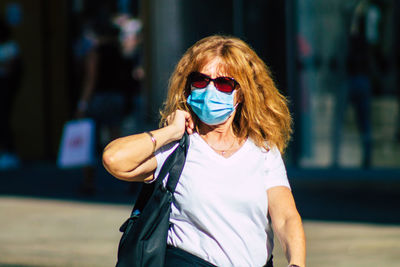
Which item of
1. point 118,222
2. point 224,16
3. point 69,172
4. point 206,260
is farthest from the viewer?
point 69,172

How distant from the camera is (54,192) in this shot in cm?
848

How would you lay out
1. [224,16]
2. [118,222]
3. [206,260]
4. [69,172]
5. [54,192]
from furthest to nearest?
1. [69,172]
2. [224,16]
3. [54,192]
4. [118,222]
5. [206,260]

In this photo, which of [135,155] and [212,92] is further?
[212,92]

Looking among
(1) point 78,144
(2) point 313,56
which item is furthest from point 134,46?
(1) point 78,144

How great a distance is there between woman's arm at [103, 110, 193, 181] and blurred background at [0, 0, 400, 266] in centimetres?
361

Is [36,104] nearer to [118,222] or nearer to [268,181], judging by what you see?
[118,222]

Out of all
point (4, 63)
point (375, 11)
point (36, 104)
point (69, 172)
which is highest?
point (375, 11)

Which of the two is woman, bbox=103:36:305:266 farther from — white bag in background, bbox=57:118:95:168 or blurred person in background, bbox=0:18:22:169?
blurred person in background, bbox=0:18:22:169

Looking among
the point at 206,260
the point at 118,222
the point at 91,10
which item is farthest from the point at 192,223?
the point at 91,10

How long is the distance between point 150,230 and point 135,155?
29 cm

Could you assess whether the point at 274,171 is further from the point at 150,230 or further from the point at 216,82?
the point at 150,230

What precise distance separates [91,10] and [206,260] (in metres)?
9.31

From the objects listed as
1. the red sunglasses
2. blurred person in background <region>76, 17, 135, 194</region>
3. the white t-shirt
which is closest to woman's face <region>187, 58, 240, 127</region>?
the red sunglasses

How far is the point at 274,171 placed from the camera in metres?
2.99
